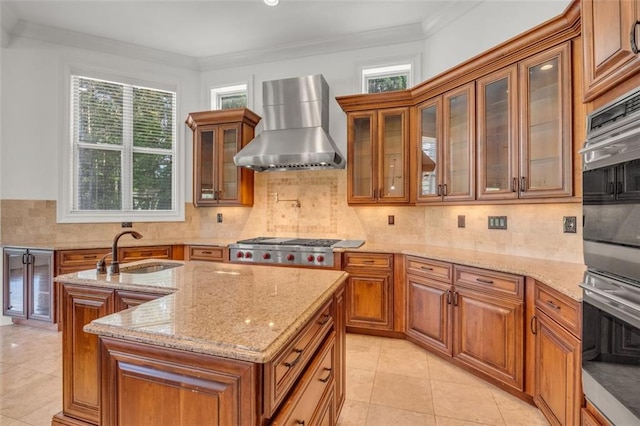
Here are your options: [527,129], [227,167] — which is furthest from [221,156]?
[527,129]

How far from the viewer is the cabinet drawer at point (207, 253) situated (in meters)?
3.69

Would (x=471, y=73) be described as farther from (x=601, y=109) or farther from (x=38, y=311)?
(x=38, y=311)

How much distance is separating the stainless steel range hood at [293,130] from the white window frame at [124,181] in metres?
1.28

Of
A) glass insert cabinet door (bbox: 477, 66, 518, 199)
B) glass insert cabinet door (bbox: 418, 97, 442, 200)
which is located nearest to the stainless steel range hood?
glass insert cabinet door (bbox: 418, 97, 442, 200)

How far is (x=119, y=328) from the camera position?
0.99 m

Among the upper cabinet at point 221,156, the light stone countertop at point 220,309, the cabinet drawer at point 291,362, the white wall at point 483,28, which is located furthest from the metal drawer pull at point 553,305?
the upper cabinet at point 221,156

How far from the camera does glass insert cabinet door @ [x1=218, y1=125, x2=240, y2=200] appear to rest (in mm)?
4031

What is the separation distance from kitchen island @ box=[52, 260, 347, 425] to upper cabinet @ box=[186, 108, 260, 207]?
2.48 meters

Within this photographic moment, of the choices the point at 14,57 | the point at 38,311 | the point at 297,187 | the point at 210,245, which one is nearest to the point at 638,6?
the point at 297,187

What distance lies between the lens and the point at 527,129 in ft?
7.59

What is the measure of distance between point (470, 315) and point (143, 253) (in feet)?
11.6

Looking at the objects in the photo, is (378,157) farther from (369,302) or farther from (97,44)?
(97,44)

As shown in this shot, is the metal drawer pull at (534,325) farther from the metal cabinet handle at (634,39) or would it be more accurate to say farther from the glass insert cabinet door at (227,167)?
the glass insert cabinet door at (227,167)

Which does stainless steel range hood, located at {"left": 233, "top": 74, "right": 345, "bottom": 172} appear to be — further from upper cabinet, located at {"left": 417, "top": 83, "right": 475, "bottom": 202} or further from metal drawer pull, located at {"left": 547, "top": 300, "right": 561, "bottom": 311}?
metal drawer pull, located at {"left": 547, "top": 300, "right": 561, "bottom": 311}
